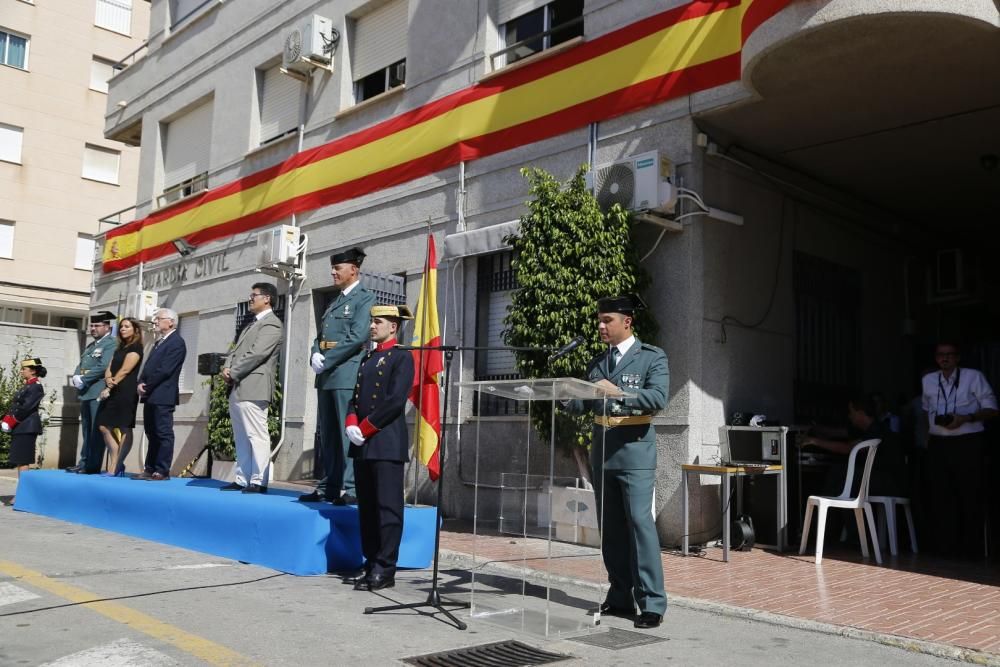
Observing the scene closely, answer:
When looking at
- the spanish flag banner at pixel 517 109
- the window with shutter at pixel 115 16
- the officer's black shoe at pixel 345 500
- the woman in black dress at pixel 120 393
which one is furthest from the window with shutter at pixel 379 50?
the window with shutter at pixel 115 16

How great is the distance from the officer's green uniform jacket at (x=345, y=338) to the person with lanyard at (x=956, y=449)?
548cm

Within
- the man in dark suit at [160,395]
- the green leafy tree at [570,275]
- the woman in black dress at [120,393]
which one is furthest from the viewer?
the woman in black dress at [120,393]

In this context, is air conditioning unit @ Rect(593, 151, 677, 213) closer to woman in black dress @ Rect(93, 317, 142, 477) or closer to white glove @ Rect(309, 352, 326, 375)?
white glove @ Rect(309, 352, 326, 375)

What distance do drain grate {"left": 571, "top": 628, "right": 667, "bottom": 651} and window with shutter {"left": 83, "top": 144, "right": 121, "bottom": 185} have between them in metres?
28.7

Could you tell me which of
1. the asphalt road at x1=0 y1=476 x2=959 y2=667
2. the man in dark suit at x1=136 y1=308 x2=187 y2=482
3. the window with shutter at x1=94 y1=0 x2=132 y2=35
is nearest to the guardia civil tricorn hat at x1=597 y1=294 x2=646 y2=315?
the asphalt road at x1=0 y1=476 x2=959 y2=667

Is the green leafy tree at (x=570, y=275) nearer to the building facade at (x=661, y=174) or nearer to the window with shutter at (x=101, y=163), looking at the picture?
the building facade at (x=661, y=174)

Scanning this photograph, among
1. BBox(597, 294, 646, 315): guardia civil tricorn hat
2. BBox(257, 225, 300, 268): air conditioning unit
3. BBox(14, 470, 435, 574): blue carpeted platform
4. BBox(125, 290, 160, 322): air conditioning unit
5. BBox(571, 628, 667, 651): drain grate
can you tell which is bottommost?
BBox(571, 628, 667, 651): drain grate

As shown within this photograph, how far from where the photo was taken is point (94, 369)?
10727mm

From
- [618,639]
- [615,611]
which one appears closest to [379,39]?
[615,611]

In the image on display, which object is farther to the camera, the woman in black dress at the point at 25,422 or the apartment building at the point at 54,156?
the apartment building at the point at 54,156

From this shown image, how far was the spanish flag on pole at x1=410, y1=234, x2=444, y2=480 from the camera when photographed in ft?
28.9

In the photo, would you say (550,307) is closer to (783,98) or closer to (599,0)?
(783,98)

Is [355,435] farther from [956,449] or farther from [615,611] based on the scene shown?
[956,449]

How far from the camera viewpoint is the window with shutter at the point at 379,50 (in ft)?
41.7
